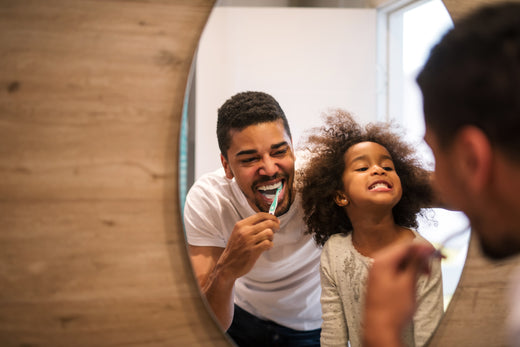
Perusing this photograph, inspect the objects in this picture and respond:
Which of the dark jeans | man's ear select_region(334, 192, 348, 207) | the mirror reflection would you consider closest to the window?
the mirror reflection

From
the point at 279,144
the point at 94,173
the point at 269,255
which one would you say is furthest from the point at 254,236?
the point at 94,173

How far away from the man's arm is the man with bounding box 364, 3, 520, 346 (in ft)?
0.93

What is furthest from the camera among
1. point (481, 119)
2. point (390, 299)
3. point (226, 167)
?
point (226, 167)

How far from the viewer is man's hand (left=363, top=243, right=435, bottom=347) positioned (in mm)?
572

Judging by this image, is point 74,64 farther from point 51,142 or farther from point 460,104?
point 460,104

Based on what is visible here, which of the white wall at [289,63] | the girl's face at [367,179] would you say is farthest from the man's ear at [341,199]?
the white wall at [289,63]

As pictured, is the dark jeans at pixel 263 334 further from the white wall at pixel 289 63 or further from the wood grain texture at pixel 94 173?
the white wall at pixel 289 63

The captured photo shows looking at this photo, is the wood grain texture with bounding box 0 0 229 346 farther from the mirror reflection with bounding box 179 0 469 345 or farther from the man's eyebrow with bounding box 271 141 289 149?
the man's eyebrow with bounding box 271 141 289 149

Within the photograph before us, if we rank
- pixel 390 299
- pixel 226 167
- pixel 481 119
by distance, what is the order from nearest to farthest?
pixel 481 119
pixel 390 299
pixel 226 167

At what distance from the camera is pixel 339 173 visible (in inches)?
27.9

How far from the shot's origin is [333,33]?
731mm

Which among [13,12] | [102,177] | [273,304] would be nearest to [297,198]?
[273,304]

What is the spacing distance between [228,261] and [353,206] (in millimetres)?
209

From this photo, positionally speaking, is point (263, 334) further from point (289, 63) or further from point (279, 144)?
point (289, 63)
